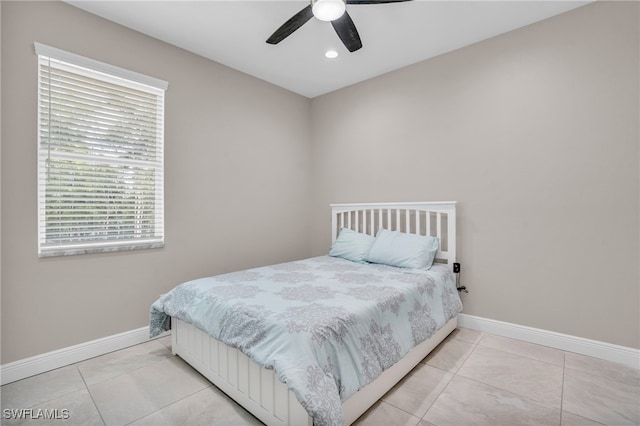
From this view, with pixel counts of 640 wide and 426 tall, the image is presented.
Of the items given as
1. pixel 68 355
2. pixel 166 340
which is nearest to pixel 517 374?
pixel 166 340

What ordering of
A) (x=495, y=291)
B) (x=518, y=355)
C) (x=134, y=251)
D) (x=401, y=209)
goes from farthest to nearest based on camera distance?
(x=401, y=209), (x=495, y=291), (x=134, y=251), (x=518, y=355)

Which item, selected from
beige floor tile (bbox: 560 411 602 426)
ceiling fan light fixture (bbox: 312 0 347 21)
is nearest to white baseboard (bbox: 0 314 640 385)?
beige floor tile (bbox: 560 411 602 426)

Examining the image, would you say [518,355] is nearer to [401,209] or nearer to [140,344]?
[401,209]

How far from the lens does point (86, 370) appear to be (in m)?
2.15

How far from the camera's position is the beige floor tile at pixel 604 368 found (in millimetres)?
1984

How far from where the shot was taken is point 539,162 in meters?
2.53

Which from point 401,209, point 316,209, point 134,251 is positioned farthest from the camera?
point 316,209

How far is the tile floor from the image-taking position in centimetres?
163

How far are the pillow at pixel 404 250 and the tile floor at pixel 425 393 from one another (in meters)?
0.78

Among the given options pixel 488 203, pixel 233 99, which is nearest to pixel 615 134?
pixel 488 203

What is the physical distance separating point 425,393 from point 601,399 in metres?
1.02

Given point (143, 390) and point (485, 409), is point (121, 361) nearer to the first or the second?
point (143, 390)

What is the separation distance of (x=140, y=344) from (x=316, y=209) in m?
2.51

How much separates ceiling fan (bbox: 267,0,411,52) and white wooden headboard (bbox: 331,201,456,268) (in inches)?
65.9
